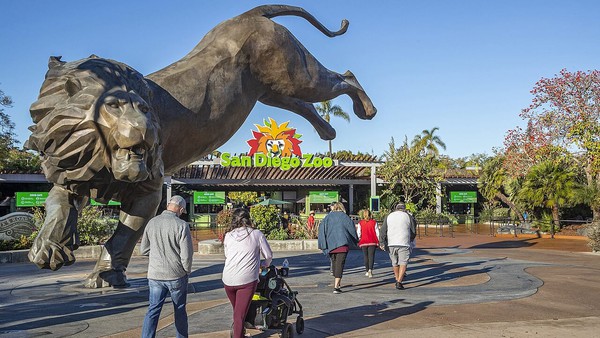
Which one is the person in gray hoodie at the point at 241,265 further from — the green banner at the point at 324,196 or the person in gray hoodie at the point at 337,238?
the green banner at the point at 324,196

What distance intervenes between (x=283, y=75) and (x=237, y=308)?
4080 mm

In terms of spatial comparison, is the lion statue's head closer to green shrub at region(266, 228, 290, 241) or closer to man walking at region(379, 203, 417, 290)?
man walking at region(379, 203, 417, 290)

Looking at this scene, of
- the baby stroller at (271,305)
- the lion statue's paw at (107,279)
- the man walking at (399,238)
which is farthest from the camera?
the man walking at (399,238)

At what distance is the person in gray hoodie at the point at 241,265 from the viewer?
5059 millimetres

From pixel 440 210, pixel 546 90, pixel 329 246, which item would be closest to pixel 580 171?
pixel 546 90

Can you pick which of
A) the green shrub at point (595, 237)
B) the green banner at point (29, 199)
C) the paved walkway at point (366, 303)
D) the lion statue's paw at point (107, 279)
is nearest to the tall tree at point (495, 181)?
the green shrub at point (595, 237)

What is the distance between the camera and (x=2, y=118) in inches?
1164

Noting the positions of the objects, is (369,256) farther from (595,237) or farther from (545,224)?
(545,224)

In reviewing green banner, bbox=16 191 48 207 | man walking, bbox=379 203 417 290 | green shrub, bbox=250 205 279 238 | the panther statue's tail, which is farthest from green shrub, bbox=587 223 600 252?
green banner, bbox=16 191 48 207

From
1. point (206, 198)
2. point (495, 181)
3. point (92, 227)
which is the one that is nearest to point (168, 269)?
point (92, 227)

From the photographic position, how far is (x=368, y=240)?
35.9 ft

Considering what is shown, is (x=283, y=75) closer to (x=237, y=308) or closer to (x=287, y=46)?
(x=287, y=46)

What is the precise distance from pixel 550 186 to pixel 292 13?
19.8m

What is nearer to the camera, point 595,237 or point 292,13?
point 292,13
